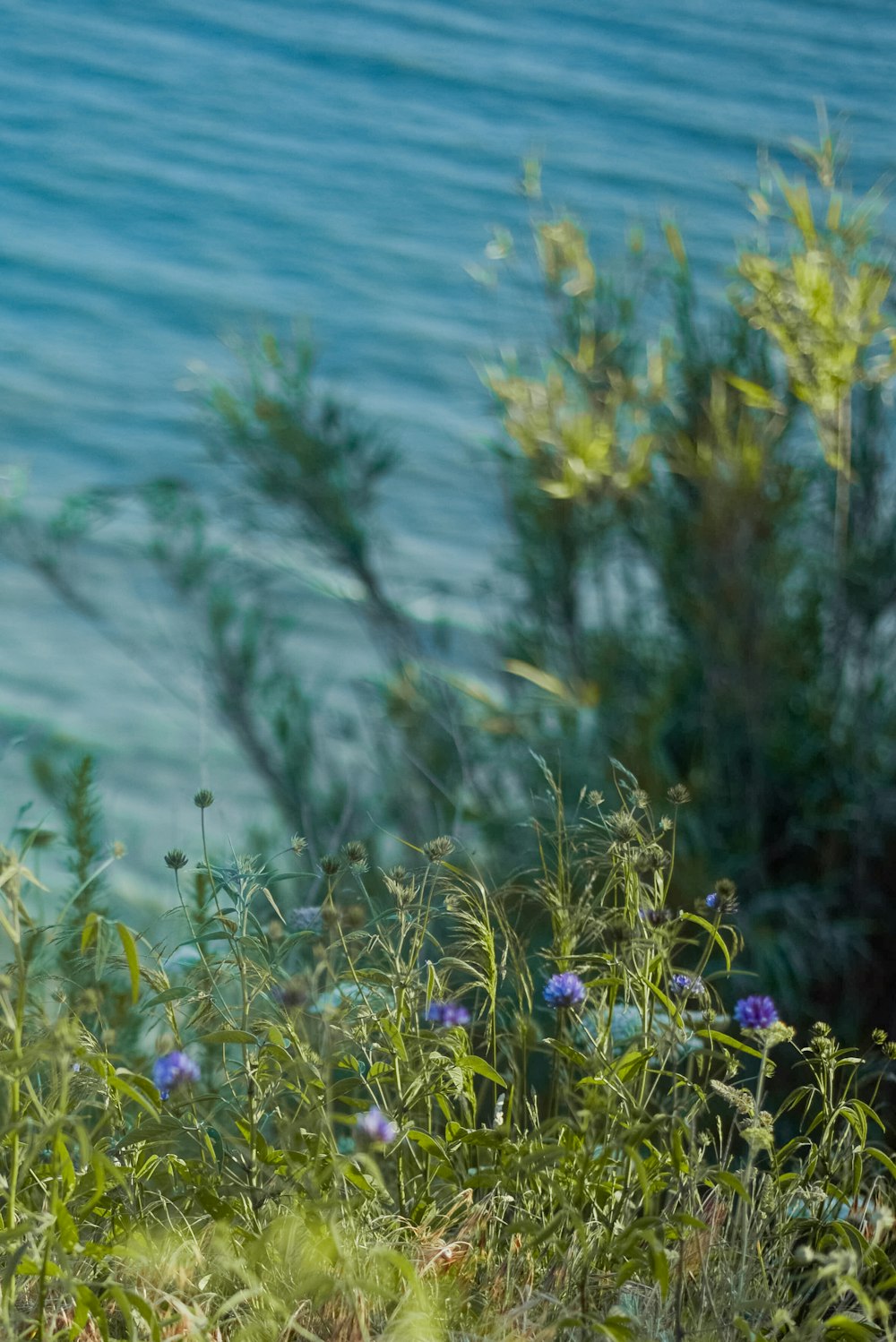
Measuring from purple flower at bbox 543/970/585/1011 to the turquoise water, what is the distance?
2.94 meters

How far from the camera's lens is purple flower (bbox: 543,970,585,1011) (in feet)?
2.93

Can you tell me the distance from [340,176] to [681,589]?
8.23ft

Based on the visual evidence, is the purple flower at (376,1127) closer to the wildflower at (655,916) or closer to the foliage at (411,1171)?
the foliage at (411,1171)

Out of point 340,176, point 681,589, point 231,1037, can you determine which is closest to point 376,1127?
point 231,1037

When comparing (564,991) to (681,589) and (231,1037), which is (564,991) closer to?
(231,1037)

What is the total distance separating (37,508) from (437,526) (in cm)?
107

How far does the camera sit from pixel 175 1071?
0.86m

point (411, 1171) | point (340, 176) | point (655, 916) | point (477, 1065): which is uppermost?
point (340, 176)

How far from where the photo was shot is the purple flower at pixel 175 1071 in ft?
2.81

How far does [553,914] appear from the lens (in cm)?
99

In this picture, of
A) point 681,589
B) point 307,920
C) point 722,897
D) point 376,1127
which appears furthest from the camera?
point 681,589

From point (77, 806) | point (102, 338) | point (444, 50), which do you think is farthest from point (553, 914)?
point (444, 50)

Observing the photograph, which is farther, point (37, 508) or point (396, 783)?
point (37, 508)

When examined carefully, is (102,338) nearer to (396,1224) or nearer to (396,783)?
(396,783)
